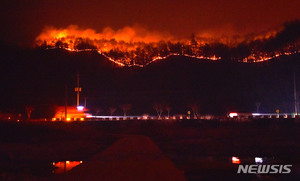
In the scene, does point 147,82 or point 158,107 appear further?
point 147,82

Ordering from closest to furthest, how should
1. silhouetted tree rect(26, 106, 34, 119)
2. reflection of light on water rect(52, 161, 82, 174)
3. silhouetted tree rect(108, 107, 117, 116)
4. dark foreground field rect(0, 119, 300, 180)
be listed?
dark foreground field rect(0, 119, 300, 180), reflection of light on water rect(52, 161, 82, 174), silhouetted tree rect(26, 106, 34, 119), silhouetted tree rect(108, 107, 117, 116)

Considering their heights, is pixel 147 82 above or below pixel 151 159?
above

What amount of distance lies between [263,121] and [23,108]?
2530 inches

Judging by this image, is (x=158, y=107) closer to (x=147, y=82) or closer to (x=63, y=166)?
(x=147, y=82)

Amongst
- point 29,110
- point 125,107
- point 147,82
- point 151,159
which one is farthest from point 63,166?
point 147,82

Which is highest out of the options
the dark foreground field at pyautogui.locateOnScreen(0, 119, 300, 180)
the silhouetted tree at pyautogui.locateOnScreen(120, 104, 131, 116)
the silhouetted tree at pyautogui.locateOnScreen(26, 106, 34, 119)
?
the silhouetted tree at pyautogui.locateOnScreen(120, 104, 131, 116)

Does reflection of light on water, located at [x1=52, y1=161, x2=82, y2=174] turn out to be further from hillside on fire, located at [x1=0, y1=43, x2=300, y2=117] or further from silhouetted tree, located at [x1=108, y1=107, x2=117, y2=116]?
silhouetted tree, located at [x1=108, y1=107, x2=117, y2=116]

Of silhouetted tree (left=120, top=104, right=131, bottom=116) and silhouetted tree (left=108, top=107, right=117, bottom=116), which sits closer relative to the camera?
silhouetted tree (left=108, top=107, right=117, bottom=116)

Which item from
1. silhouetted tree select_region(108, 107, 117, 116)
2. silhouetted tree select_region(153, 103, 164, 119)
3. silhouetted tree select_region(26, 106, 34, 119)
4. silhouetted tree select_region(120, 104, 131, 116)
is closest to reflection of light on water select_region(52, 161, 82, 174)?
silhouetted tree select_region(26, 106, 34, 119)

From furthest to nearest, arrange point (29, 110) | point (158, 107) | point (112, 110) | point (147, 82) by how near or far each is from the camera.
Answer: point (147, 82) → point (158, 107) → point (112, 110) → point (29, 110)

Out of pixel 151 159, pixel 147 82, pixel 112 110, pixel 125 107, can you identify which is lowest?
pixel 151 159

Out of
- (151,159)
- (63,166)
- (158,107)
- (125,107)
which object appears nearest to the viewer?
(63,166)

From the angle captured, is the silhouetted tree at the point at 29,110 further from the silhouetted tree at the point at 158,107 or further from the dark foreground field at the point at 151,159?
the dark foreground field at the point at 151,159

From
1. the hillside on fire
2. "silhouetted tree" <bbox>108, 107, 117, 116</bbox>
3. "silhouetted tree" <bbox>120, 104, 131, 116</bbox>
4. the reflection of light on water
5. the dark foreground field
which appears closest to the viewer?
the dark foreground field
